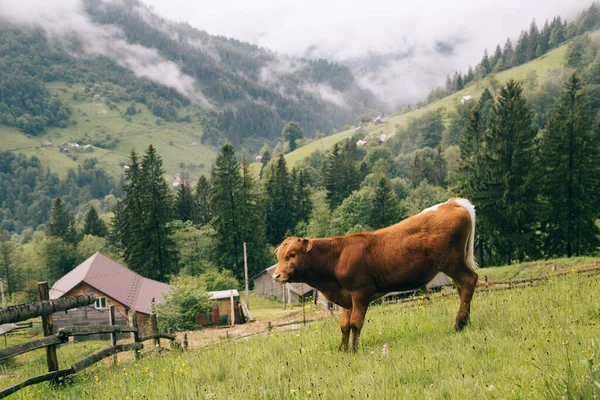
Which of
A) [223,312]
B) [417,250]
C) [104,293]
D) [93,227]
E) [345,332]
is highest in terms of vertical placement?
[417,250]

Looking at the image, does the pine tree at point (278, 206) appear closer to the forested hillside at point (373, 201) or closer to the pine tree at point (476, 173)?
the forested hillside at point (373, 201)

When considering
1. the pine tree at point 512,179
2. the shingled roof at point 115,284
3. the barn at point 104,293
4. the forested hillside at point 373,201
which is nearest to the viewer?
the forested hillside at point 373,201

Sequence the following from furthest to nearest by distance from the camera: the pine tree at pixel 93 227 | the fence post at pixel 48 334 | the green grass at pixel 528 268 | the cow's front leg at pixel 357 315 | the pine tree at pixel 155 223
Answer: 1. the pine tree at pixel 93 227
2. the pine tree at pixel 155 223
3. the green grass at pixel 528 268
4. the fence post at pixel 48 334
5. the cow's front leg at pixel 357 315

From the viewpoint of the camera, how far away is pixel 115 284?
1779 inches

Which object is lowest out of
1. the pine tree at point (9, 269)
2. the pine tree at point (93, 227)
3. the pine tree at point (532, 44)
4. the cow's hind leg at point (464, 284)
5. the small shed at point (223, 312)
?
the small shed at point (223, 312)

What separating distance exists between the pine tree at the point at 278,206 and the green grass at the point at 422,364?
7665 centimetres

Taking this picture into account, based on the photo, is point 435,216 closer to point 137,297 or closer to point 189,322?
point 189,322

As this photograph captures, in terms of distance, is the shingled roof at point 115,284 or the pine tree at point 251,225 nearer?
the shingled roof at point 115,284

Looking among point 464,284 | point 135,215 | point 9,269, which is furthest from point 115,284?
point 9,269

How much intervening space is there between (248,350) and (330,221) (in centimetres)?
7126

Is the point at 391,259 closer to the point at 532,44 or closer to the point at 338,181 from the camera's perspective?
the point at 338,181

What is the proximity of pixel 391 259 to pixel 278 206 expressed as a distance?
3145 inches

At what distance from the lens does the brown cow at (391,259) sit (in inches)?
291

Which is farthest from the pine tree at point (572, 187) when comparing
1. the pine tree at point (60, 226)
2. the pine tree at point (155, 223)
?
the pine tree at point (60, 226)
